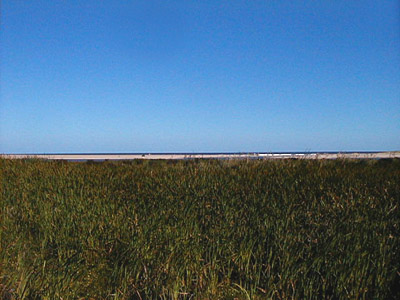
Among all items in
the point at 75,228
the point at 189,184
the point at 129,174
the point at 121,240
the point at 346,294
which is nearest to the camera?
the point at 346,294

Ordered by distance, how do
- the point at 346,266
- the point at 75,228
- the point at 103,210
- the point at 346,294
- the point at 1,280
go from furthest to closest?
the point at 103,210 < the point at 75,228 < the point at 1,280 < the point at 346,266 < the point at 346,294

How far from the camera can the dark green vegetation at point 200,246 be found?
3035mm

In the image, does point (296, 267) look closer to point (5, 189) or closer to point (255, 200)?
point (255, 200)

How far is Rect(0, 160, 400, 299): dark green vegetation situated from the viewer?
304cm

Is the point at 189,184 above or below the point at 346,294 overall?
above

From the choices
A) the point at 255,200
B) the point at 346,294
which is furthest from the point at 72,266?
the point at 255,200

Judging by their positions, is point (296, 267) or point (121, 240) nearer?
point (296, 267)

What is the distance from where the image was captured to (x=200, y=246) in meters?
3.59

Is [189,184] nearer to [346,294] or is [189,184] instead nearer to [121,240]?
[121,240]

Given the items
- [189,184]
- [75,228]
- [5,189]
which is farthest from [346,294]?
[5,189]

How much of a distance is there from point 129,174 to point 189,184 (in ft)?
7.17

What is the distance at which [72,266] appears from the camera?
3164mm

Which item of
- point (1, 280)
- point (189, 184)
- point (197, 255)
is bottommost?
point (1, 280)

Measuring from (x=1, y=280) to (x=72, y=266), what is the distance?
2.23ft
